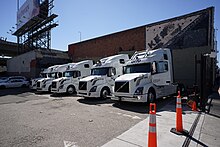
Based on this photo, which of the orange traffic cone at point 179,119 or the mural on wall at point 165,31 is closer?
the orange traffic cone at point 179,119

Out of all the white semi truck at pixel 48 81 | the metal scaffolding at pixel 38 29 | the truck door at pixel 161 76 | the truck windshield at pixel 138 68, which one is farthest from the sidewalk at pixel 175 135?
the metal scaffolding at pixel 38 29

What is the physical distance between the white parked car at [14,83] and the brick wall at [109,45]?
33.3 ft

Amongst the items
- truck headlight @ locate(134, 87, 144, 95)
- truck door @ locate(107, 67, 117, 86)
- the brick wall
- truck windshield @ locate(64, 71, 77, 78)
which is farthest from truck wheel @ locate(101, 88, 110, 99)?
the brick wall

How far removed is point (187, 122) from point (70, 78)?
10.9 meters

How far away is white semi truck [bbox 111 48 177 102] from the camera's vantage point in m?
7.76

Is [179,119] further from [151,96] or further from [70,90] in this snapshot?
[70,90]

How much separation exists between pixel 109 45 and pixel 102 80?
43.3 ft

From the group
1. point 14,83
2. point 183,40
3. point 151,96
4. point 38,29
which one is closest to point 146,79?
point 151,96

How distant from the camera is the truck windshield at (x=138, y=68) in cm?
872

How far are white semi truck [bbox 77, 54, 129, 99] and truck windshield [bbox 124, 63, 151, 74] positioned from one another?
5.44 ft

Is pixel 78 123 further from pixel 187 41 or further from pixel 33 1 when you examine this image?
pixel 33 1

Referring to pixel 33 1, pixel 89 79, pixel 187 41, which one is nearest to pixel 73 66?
pixel 89 79

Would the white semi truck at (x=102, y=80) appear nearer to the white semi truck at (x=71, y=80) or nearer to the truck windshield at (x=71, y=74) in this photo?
the white semi truck at (x=71, y=80)

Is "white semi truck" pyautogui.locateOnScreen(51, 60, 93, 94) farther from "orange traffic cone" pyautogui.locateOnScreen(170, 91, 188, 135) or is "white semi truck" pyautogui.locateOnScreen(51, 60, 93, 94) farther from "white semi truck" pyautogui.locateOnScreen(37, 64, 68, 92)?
"orange traffic cone" pyautogui.locateOnScreen(170, 91, 188, 135)
